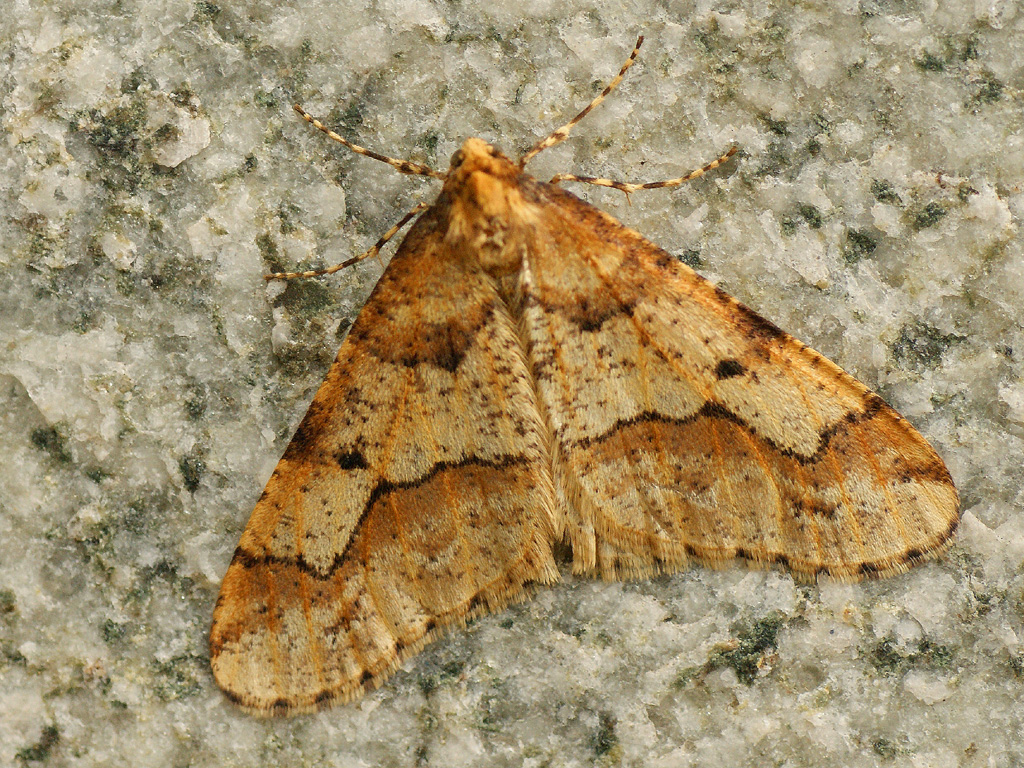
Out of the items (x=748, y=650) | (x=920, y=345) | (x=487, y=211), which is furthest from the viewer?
(x=920, y=345)

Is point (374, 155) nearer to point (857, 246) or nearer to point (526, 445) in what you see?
point (526, 445)

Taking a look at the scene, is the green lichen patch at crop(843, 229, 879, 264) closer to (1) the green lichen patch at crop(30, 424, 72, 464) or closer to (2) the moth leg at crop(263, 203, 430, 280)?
(2) the moth leg at crop(263, 203, 430, 280)

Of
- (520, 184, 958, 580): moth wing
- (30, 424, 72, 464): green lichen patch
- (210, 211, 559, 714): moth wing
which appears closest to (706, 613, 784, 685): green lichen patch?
(520, 184, 958, 580): moth wing

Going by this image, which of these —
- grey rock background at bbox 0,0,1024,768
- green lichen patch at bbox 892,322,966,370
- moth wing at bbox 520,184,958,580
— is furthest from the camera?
green lichen patch at bbox 892,322,966,370

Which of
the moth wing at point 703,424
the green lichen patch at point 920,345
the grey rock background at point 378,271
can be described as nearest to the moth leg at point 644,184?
the grey rock background at point 378,271

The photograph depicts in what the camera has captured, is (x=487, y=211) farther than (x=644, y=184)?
No

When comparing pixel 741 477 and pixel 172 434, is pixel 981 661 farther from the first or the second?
pixel 172 434

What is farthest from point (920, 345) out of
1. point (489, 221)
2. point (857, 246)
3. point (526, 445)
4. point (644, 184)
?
point (489, 221)

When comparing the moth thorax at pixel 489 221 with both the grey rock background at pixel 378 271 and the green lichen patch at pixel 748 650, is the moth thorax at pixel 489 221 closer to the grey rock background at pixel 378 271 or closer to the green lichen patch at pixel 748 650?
the grey rock background at pixel 378 271
